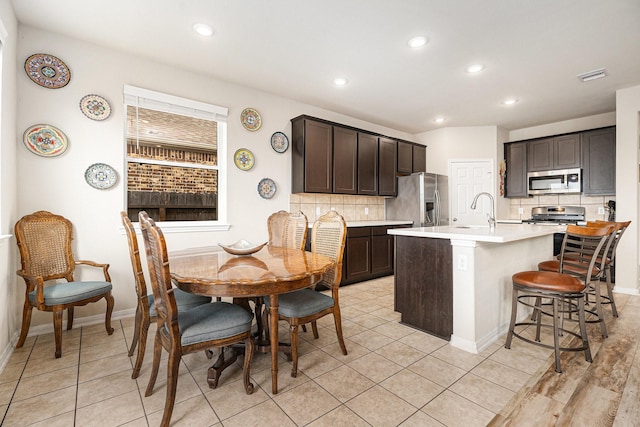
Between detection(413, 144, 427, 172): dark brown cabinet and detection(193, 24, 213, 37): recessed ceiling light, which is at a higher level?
detection(193, 24, 213, 37): recessed ceiling light

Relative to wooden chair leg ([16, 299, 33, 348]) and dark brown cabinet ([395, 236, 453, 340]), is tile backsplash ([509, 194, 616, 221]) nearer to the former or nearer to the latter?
dark brown cabinet ([395, 236, 453, 340])

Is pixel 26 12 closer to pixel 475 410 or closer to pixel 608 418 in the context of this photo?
pixel 475 410

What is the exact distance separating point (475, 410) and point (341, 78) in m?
3.42

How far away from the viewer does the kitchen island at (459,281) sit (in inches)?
91.9

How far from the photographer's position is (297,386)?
6.15 feet

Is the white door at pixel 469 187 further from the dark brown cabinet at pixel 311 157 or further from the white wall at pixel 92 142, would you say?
the white wall at pixel 92 142

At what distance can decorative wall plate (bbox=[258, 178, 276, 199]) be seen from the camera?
4.00 meters

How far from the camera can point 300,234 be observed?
2891mm

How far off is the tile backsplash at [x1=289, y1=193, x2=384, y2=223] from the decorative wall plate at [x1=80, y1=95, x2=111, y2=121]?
2.34 metres

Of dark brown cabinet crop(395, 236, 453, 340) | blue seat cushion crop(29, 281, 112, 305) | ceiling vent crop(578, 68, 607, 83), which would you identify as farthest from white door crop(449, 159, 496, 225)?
blue seat cushion crop(29, 281, 112, 305)

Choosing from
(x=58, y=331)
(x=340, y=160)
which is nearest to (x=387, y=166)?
(x=340, y=160)

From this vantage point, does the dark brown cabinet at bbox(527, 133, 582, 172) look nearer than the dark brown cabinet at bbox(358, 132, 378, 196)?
No

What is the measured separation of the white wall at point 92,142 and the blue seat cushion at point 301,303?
1.85 m

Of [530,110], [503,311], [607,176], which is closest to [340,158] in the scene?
[503,311]
